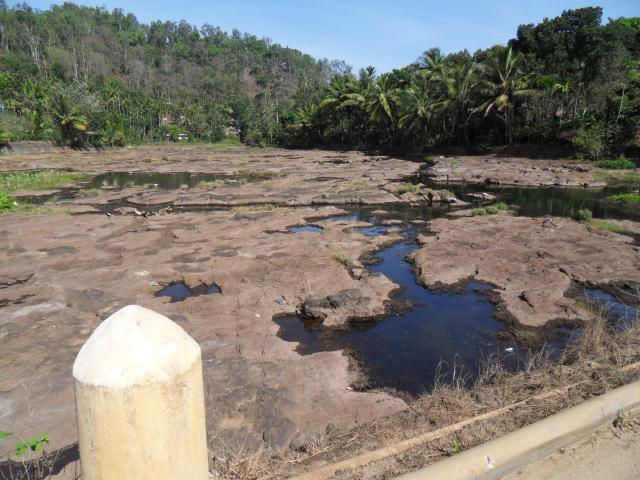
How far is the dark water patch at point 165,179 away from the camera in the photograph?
31.1 metres

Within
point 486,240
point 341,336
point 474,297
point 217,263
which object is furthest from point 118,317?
point 486,240

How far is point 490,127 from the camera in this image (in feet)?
140

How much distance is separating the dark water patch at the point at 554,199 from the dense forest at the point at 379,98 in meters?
9.55

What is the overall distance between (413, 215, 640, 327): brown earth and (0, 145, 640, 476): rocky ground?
49 mm

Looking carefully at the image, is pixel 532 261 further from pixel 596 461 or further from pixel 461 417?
pixel 596 461

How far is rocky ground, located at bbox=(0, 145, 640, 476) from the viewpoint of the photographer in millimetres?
5680

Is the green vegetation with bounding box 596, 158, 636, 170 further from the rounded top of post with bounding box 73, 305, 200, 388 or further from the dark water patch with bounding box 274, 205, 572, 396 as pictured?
the rounded top of post with bounding box 73, 305, 200, 388

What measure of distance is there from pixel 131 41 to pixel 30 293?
137644mm

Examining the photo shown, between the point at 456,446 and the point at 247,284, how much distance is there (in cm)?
729

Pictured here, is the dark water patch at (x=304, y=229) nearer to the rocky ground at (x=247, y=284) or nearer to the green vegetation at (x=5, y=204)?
the rocky ground at (x=247, y=284)

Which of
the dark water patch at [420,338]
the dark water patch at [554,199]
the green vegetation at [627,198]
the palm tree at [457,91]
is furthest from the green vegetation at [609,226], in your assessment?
the palm tree at [457,91]

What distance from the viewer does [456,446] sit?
11.5 ft

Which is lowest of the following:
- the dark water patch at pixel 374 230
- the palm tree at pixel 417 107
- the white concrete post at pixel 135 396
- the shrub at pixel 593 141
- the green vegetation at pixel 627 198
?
the dark water patch at pixel 374 230

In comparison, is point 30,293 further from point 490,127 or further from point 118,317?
point 490,127
